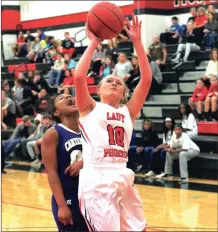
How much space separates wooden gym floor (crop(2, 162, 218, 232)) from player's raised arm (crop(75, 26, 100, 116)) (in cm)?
375

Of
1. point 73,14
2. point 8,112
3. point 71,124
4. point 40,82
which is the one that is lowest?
point 8,112

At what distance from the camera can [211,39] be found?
1377cm

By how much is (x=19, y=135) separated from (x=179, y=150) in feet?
15.3

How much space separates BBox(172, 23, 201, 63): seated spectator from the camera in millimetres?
14123

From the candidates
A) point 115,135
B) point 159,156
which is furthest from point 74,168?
point 159,156

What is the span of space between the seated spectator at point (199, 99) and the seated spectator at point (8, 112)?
540 centimetres

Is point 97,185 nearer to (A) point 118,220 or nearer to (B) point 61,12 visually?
(A) point 118,220

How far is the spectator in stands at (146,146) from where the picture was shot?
11.4m

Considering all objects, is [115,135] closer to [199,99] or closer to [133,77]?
[199,99]

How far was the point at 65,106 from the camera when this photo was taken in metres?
3.91

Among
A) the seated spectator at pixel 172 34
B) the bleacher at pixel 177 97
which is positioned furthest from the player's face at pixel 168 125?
the seated spectator at pixel 172 34

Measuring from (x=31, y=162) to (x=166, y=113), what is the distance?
10.6ft

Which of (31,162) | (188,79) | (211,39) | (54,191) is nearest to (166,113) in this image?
(188,79)

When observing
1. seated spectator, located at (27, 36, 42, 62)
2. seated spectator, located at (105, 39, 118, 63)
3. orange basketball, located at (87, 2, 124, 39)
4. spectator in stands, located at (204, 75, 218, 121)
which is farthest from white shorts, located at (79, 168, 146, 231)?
seated spectator, located at (27, 36, 42, 62)
